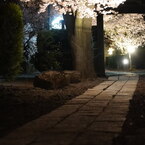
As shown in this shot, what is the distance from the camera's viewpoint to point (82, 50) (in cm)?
1773

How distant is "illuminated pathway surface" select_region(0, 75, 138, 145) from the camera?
5402 mm

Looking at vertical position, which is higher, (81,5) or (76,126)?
(81,5)

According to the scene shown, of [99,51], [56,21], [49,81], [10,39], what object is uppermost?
[56,21]

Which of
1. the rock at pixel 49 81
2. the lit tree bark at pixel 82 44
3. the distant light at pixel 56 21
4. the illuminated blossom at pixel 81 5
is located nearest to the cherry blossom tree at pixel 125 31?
the distant light at pixel 56 21

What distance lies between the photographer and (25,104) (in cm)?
946

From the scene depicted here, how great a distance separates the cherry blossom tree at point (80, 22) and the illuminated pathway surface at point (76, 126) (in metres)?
8.31

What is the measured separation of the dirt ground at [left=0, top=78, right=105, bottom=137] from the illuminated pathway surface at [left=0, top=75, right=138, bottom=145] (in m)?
0.32

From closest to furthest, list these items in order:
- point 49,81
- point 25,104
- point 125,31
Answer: point 25,104 < point 49,81 < point 125,31

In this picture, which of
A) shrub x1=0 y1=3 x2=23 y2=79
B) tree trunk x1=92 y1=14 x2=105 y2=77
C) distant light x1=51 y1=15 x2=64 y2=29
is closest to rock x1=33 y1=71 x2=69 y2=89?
shrub x1=0 y1=3 x2=23 y2=79

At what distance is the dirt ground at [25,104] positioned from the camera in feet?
23.7

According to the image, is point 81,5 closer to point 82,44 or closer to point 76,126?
point 82,44

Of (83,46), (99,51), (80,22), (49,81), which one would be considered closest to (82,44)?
(83,46)

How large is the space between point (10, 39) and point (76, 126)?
19.0 ft

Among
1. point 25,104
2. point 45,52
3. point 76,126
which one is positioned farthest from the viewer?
point 45,52
